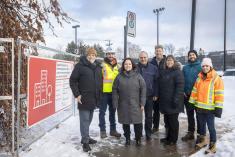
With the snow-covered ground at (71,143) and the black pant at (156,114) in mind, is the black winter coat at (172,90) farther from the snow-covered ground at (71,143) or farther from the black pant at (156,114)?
the snow-covered ground at (71,143)

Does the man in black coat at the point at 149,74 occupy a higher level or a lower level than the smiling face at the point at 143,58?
lower

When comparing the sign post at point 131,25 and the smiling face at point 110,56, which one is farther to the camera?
the sign post at point 131,25

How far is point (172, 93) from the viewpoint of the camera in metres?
6.71

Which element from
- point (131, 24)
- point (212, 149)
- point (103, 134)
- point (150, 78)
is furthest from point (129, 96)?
point (131, 24)

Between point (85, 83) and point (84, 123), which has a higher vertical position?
point (85, 83)

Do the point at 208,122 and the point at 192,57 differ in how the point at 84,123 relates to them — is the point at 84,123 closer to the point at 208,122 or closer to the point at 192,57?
the point at 208,122

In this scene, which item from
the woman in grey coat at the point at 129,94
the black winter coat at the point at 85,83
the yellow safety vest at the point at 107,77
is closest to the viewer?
the black winter coat at the point at 85,83

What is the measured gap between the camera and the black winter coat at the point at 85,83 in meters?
6.25

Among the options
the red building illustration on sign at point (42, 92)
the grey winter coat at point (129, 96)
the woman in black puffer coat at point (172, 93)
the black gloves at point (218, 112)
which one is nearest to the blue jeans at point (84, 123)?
the grey winter coat at point (129, 96)

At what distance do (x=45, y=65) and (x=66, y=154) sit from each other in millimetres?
1728

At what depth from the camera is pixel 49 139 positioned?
697 cm

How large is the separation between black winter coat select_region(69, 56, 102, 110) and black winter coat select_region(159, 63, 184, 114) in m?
1.39

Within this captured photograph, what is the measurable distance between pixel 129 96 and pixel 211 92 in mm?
1548

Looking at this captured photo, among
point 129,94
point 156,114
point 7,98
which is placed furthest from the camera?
point 156,114
